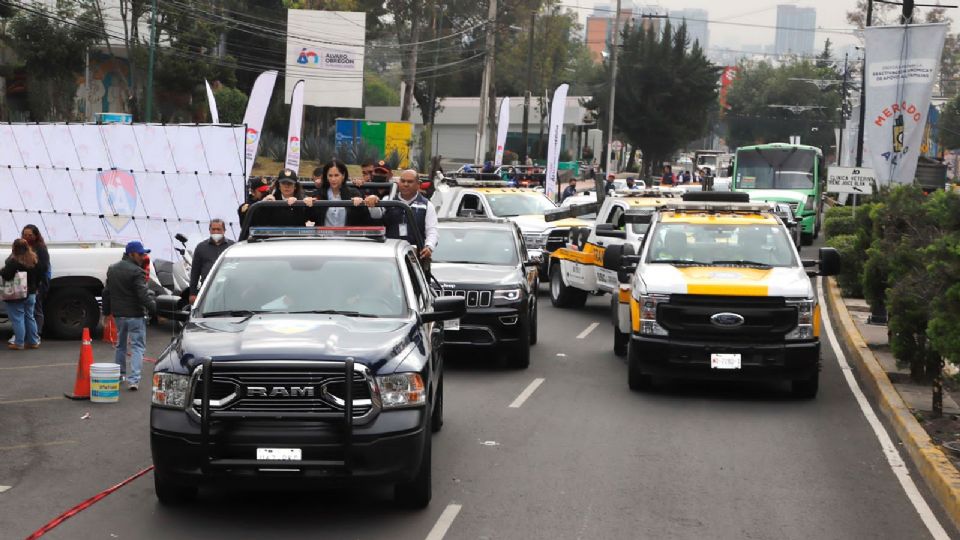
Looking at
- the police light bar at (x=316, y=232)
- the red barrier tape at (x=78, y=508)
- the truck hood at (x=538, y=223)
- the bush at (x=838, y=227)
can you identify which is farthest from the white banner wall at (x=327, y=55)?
the red barrier tape at (x=78, y=508)

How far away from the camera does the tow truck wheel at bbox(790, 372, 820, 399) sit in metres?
14.3

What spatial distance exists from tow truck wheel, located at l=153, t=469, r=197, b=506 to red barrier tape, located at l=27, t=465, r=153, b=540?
511 mm

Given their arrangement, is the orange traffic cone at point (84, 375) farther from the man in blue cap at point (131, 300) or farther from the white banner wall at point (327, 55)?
the white banner wall at point (327, 55)

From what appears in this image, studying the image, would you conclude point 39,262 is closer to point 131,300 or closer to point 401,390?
point 131,300

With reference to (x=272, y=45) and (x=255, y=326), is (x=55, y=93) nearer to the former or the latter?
(x=272, y=45)

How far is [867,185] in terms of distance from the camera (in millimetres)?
32594

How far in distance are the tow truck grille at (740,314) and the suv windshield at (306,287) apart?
4742mm

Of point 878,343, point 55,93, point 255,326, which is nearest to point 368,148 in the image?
point 55,93

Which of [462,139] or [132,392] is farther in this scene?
[462,139]

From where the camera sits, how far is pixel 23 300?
60.1ft

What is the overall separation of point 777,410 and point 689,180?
57604 mm

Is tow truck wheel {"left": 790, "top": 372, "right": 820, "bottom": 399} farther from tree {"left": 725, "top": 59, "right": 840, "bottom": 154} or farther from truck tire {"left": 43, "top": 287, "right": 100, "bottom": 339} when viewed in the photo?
tree {"left": 725, "top": 59, "right": 840, "bottom": 154}

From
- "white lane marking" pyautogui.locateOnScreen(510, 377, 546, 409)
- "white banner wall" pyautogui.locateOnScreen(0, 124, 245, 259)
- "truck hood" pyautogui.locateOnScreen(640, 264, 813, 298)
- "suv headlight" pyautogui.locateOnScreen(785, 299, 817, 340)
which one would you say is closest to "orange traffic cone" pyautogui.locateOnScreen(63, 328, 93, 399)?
"white lane marking" pyautogui.locateOnScreen(510, 377, 546, 409)

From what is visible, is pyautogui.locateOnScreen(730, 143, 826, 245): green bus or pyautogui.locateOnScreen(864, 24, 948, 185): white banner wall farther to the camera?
pyautogui.locateOnScreen(730, 143, 826, 245): green bus
